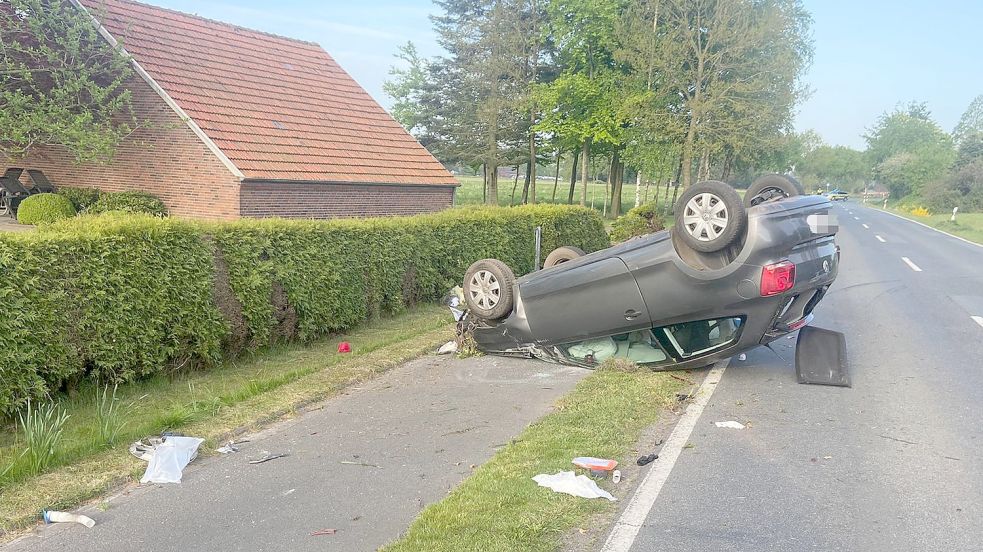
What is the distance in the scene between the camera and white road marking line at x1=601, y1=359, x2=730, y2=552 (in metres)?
3.84

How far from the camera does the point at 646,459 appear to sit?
196 inches

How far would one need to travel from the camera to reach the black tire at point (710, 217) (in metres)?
6.14

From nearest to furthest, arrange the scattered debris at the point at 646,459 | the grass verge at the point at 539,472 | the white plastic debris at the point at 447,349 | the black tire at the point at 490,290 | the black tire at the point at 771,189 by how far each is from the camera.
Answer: the grass verge at the point at 539,472 < the scattered debris at the point at 646,459 < the black tire at the point at 771,189 < the black tire at the point at 490,290 < the white plastic debris at the point at 447,349

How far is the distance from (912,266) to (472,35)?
92.8 feet

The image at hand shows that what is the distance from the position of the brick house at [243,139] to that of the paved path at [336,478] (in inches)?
425

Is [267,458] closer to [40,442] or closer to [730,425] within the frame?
[40,442]

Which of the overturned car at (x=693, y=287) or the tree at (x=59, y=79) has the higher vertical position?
the tree at (x=59, y=79)

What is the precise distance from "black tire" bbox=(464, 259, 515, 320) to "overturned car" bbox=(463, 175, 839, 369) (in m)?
0.02

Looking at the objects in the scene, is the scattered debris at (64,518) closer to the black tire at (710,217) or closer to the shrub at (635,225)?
the black tire at (710,217)

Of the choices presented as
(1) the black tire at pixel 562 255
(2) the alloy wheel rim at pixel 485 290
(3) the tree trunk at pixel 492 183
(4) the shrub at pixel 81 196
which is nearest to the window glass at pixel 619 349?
(2) the alloy wheel rim at pixel 485 290

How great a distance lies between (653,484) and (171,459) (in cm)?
333

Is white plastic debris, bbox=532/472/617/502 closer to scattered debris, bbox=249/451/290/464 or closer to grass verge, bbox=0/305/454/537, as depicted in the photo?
scattered debris, bbox=249/451/290/464

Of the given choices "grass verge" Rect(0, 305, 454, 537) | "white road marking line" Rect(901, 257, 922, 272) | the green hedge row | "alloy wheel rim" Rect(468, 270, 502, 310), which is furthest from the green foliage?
"white road marking line" Rect(901, 257, 922, 272)

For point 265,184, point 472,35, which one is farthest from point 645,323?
point 472,35
